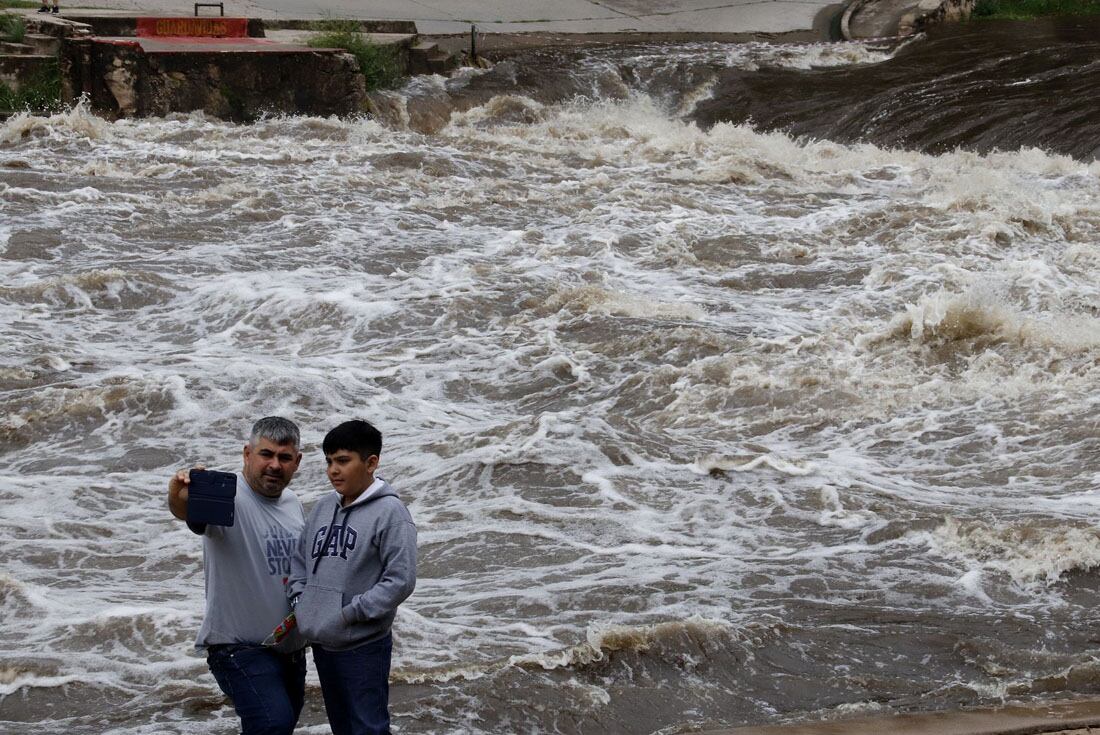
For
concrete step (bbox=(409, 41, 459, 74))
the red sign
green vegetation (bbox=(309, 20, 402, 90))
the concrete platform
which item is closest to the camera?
the concrete platform

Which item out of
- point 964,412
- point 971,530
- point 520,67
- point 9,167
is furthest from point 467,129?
point 971,530

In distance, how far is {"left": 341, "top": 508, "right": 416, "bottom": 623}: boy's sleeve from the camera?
159 inches

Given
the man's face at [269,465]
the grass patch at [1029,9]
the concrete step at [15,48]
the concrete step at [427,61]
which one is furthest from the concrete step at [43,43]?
the grass patch at [1029,9]

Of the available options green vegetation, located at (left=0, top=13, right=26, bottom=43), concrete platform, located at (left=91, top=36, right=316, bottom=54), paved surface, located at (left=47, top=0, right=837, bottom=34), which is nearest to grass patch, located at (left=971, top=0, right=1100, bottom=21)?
paved surface, located at (left=47, top=0, right=837, bottom=34)

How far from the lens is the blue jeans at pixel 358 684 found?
13.5 ft

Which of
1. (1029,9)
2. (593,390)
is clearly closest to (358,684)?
(593,390)

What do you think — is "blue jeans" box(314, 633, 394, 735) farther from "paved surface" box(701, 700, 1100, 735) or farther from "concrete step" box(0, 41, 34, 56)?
"concrete step" box(0, 41, 34, 56)

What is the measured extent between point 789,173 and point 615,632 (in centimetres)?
1154

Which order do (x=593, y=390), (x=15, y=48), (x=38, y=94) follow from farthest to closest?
(x=15, y=48), (x=38, y=94), (x=593, y=390)

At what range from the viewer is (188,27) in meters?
18.5

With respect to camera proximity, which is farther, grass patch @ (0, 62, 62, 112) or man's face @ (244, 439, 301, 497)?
grass patch @ (0, 62, 62, 112)

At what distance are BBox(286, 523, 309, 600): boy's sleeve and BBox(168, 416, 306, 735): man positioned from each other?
Result: 6 cm

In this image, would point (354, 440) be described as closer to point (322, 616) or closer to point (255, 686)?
point (322, 616)

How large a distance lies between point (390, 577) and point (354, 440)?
418 mm
